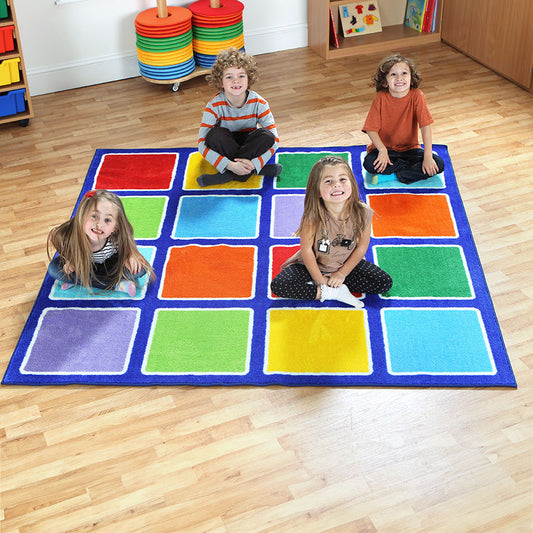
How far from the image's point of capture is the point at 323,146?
3.41 m

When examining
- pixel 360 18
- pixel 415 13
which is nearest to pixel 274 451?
pixel 360 18

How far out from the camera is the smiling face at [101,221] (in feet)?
7.79

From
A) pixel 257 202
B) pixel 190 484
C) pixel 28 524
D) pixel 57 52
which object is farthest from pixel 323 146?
pixel 28 524

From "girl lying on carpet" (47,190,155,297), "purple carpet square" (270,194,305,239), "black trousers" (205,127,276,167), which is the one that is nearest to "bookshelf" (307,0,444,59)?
"black trousers" (205,127,276,167)

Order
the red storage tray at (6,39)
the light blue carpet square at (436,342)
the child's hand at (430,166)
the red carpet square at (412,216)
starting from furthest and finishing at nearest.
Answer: the red storage tray at (6,39) < the child's hand at (430,166) < the red carpet square at (412,216) < the light blue carpet square at (436,342)

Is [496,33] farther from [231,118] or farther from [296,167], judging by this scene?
[231,118]

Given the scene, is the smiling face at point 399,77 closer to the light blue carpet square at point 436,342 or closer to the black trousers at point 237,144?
the black trousers at point 237,144

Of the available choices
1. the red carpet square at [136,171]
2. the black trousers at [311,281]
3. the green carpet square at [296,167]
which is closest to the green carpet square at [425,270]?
the black trousers at [311,281]

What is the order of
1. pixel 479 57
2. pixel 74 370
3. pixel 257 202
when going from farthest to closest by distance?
pixel 479 57, pixel 257 202, pixel 74 370

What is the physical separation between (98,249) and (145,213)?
0.54 metres

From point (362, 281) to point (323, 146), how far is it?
3.70 ft

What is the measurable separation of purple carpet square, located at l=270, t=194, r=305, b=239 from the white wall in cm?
162

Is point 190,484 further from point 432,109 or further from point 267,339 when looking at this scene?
point 432,109

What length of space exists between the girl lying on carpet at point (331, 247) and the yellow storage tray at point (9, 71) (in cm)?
187
